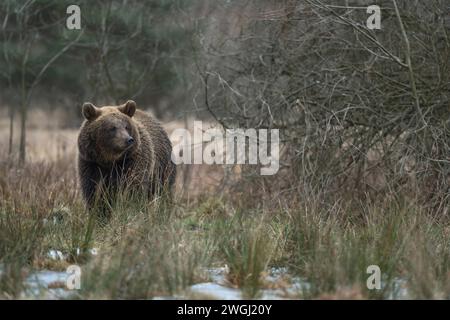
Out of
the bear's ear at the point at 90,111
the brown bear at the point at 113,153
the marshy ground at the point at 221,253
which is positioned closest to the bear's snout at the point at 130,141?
the brown bear at the point at 113,153

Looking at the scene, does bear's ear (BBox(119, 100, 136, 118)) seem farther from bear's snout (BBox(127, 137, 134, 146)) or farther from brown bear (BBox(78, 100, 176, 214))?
bear's snout (BBox(127, 137, 134, 146))

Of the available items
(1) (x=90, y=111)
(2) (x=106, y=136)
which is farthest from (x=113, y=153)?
(1) (x=90, y=111)

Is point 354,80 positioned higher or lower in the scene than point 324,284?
higher

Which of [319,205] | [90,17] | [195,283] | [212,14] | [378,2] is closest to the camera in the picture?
[195,283]

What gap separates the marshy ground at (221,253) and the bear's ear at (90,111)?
124cm

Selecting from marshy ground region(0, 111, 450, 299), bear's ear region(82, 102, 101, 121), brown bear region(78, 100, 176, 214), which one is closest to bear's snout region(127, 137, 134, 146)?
brown bear region(78, 100, 176, 214)

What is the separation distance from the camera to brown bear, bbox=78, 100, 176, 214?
28.4ft

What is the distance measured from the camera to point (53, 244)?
6.81 m

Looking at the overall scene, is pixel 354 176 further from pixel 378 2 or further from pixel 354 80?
pixel 378 2

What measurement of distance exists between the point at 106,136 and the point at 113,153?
0.21 metres

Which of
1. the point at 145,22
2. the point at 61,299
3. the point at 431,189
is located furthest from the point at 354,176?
the point at 145,22

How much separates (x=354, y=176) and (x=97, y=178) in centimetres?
297

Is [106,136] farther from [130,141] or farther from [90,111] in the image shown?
[90,111]
